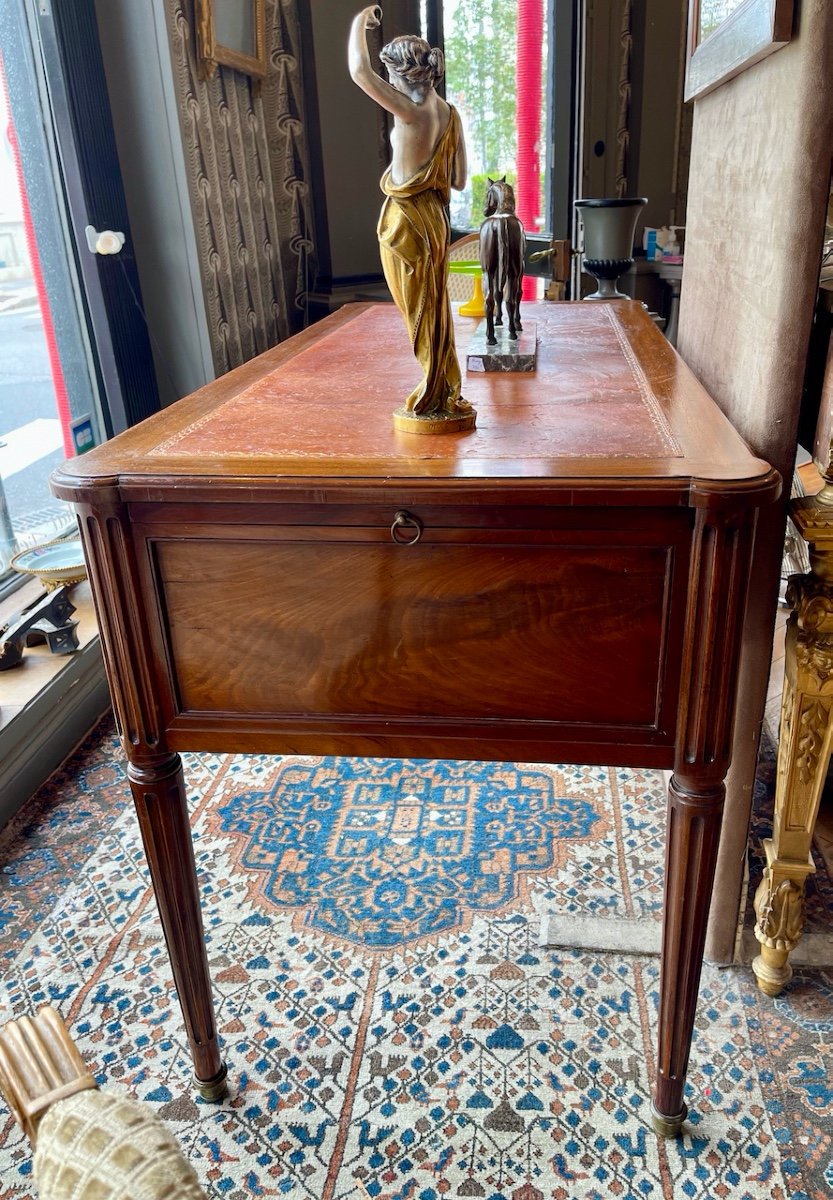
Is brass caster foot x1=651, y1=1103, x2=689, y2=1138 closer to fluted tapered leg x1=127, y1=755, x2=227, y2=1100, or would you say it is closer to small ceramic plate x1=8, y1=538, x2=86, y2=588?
fluted tapered leg x1=127, y1=755, x2=227, y2=1100

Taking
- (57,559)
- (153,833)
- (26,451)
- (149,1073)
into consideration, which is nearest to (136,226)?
(26,451)

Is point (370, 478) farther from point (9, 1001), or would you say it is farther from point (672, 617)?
point (9, 1001)

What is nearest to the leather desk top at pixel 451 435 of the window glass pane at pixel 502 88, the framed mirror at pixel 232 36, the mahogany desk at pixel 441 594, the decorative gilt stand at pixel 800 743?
the mahogany desk at pixel 441 594

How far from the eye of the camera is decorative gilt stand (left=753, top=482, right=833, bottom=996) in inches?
49.6

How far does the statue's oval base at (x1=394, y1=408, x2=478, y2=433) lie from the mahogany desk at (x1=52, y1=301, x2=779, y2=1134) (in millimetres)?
17

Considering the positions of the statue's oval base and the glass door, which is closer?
the statue's oval base

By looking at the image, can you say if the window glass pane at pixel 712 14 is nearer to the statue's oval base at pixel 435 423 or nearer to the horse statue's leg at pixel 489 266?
the horse statue's leg at pixel 489 266

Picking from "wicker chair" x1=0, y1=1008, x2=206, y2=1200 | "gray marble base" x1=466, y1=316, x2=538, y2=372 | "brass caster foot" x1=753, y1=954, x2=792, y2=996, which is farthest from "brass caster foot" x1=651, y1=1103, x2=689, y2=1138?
"gray marble base" x1=466, y1=316, x2=538, y2=372

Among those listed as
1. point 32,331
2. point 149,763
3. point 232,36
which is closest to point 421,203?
point 149,763

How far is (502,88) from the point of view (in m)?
4.05

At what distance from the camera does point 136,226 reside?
2.61m

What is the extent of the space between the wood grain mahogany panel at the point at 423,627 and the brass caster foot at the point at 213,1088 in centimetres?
63

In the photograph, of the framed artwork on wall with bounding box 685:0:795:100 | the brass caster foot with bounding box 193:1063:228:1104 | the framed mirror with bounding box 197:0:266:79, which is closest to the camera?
the framed artwork on wall with bounding box 685:0:795:100

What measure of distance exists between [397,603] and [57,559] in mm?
1645
